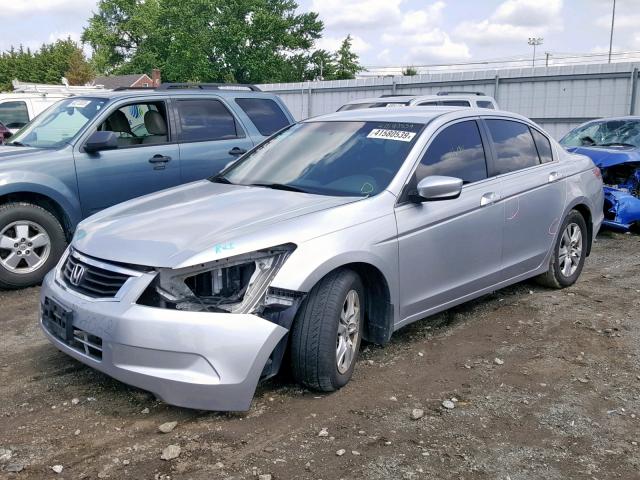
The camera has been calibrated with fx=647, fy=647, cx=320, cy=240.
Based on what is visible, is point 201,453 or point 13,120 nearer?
point 201,453

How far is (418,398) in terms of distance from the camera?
12.4 ft

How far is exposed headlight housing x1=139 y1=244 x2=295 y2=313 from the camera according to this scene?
10.8 ft

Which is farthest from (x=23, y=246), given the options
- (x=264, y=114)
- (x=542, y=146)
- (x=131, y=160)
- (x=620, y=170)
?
(x=620, y=170)

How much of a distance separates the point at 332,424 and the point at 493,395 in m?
1.05

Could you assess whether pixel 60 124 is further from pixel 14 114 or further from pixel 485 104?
pixel 485 104

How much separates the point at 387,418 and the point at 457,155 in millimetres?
2077

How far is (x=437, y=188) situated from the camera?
4.04 metres

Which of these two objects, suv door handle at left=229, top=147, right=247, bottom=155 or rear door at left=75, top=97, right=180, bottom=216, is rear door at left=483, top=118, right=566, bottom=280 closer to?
suv door handle at left=229, top=147, right=247, bottom=155

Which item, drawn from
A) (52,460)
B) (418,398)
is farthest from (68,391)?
(418,398)

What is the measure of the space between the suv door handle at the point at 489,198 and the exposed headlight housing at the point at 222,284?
1.86 metres

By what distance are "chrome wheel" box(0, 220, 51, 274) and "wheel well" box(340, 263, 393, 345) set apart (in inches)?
139

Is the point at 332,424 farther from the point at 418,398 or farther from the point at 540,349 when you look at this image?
the point at 540,349

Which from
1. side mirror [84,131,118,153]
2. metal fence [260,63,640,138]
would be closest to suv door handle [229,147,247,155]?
side mirror [84,131,118,153]

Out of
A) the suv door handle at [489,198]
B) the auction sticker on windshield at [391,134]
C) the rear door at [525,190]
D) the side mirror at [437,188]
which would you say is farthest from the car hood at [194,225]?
the rear door at [525,190]
